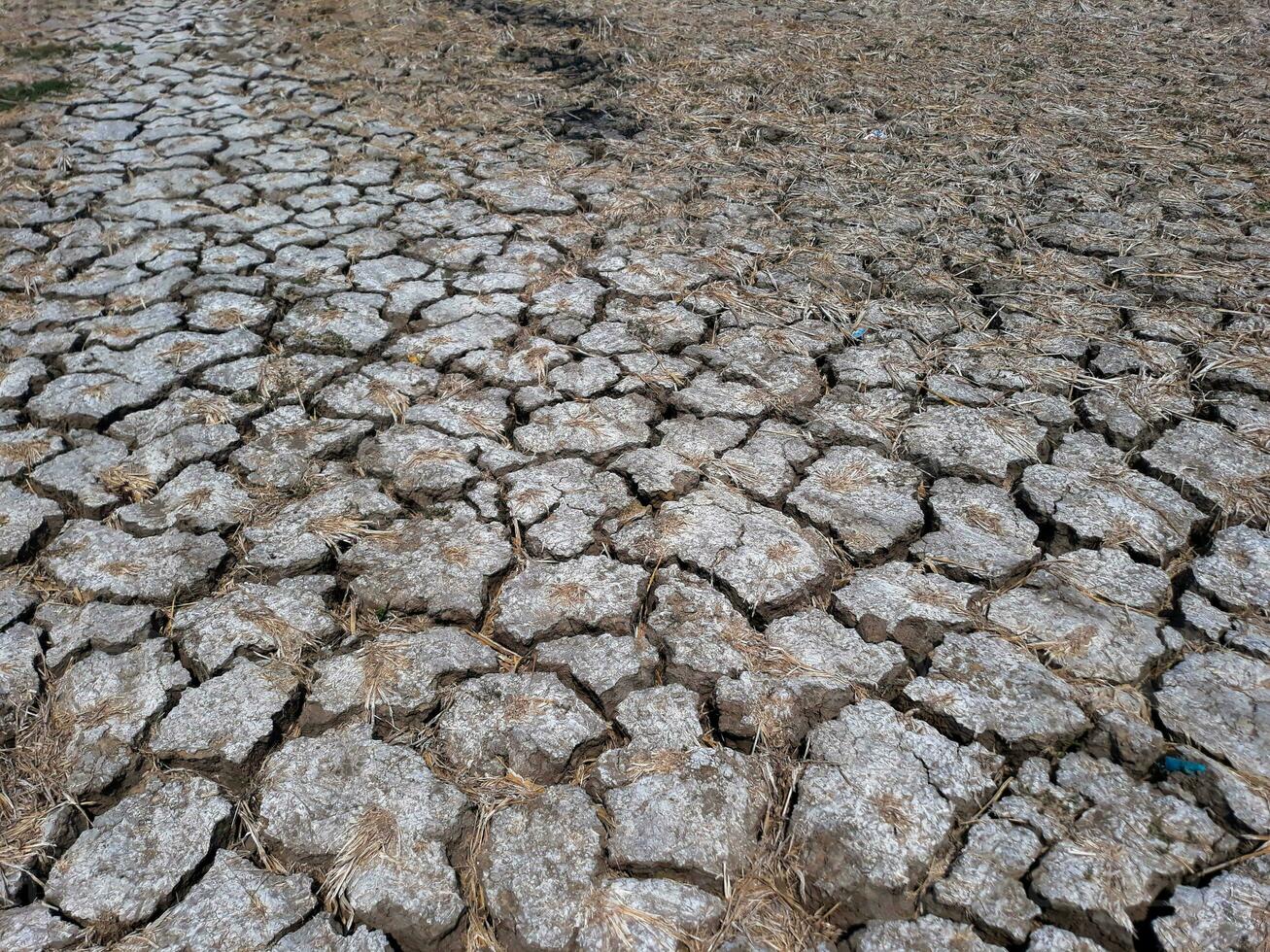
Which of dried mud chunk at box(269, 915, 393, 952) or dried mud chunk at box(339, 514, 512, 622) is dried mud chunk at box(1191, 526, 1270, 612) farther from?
dried mud chunk at box(269, 915, 393, 952)

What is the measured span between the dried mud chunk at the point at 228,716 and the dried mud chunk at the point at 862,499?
1.24 metres

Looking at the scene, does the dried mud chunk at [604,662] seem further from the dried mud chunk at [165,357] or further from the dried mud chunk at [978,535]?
the dried mud chunk at [165,357]

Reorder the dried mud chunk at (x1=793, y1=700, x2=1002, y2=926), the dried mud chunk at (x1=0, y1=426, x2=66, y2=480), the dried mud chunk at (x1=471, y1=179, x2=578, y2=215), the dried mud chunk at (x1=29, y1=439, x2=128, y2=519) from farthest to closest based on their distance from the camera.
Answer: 1. the dried mud chunk at (x1=471, y1=179, x2=578, y2=215)
2. the dried mud chunk at (x1=0, y1=426, x2=66, y2=480)
3. the dried mud chunk at (x1=29, y1=439, x2=128, y2=519)
4. the dried mud chunk at (x1=793, y1=700, x2=1002, y2=926)

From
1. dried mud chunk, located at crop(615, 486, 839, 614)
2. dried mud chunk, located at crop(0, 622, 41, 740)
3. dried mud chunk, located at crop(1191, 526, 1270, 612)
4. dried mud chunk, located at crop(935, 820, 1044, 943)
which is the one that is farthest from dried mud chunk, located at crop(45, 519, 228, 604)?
dried mud chunk, located at crop(1191, 526, 1270, 612)

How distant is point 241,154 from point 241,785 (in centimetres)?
327

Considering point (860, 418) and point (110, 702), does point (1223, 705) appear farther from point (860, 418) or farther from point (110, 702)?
point (110, 702)

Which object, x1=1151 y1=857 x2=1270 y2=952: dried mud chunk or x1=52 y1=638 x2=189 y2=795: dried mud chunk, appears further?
x1=52 y1=638 x2=189 y2=795: dried mud chunk

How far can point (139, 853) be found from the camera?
1.58 m

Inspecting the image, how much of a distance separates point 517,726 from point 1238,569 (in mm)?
1601

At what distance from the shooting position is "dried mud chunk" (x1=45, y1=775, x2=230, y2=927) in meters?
1.52

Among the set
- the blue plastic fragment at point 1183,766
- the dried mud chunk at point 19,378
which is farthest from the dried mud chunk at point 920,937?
the dried mud chunk at point 19,378

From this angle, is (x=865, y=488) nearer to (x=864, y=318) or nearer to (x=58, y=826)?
(x=864, y=318)

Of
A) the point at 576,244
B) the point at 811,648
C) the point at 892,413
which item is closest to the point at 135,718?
the point at 811,648

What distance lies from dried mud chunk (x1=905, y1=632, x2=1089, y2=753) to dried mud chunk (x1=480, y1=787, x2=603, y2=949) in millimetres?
688
